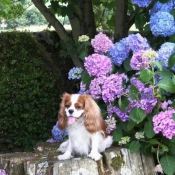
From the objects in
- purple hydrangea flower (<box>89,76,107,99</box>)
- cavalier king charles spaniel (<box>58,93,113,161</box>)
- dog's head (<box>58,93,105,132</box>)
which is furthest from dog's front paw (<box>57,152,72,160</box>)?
purple hydrangea flower (<box>89,76,107,99</box>)

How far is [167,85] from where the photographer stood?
115 inches

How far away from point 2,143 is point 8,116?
0.37 meters

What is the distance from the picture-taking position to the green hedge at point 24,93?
539cm

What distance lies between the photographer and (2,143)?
5504 mm

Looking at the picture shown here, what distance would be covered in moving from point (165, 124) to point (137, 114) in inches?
8.0

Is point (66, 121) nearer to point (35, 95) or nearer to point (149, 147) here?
point (149, 147)

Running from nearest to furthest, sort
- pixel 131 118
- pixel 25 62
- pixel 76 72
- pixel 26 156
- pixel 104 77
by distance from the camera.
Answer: pixel 131 118, pixel 104 77, pixel 26 156, pixel 76 72, pixel 25 62

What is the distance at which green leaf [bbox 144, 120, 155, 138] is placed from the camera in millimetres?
3160

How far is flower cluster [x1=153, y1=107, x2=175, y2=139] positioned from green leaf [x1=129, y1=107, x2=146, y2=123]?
0.09m

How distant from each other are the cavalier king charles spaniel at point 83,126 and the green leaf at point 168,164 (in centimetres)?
43

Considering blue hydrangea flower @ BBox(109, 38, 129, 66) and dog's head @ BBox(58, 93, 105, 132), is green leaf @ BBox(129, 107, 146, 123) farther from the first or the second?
blue hydrangea flower @ BBox(109, 38, 129, 66)

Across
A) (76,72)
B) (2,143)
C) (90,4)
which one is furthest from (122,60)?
(2,143)

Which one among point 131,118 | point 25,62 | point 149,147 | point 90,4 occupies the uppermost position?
point 90,4

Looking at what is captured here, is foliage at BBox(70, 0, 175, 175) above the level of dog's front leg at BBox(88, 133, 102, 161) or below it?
above
